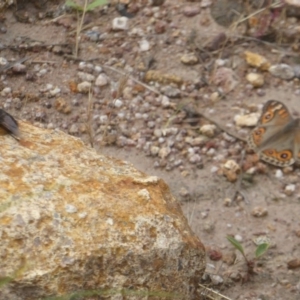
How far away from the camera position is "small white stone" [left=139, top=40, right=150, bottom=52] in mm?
4434

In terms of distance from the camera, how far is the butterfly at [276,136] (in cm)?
396

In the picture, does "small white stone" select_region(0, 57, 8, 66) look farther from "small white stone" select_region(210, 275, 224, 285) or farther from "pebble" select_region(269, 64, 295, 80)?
"small white stone" select_region(210, 275, 224, 285)

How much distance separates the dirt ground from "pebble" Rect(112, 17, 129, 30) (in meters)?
0.03

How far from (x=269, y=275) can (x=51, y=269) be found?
1.55 m

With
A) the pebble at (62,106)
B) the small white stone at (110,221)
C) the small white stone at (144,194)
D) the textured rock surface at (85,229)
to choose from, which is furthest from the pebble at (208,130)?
the small white stone at (110,221)

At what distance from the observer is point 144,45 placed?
175 inches

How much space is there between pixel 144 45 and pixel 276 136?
1.05 m

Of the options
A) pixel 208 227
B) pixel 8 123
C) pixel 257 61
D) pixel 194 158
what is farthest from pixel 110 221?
pixel 257 61

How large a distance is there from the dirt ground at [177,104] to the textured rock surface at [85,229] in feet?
2.58

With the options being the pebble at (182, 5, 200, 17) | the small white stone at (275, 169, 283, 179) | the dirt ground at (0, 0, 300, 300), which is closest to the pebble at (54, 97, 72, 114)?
the dirt ground at (0, 0, 300, 300)

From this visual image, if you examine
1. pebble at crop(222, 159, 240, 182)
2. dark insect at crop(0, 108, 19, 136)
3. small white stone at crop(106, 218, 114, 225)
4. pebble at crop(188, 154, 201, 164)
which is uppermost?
dark insect at crop(0, 108, 19, 136)

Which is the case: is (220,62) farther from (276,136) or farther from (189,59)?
(276,136)

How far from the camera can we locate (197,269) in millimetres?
2637

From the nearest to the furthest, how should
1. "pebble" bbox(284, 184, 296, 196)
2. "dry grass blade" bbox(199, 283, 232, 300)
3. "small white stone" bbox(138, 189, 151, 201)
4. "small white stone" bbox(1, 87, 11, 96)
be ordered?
"small white stone" bbox(138, 189, 151, 201), "dry grass blade" bbox(199, 283, 232, 300), "pebble" bbox(284, 184, 296, 196), "small white stone" bbox(1, 87, 11, 96)
